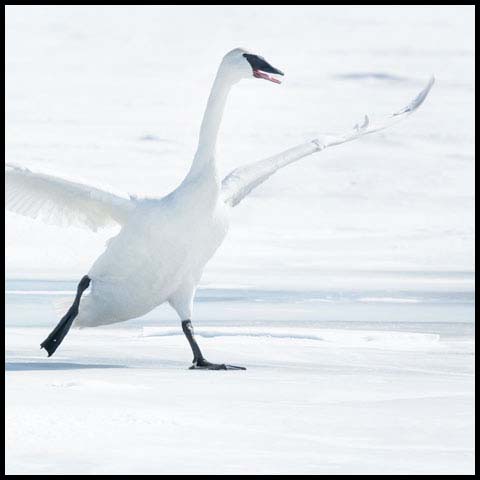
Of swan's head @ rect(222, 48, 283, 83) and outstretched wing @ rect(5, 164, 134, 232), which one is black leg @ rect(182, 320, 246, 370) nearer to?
outstretched wing @ rect(5, 164, 134, 232)

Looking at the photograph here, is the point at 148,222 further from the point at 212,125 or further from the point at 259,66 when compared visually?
the point at 259,66

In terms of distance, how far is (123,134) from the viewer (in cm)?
3347

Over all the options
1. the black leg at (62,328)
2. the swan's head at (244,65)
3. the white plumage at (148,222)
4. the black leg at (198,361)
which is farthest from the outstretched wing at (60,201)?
the swan's head at (244,65)

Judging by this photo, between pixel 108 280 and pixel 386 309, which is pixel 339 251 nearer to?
pixel 386 309

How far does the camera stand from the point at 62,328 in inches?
438

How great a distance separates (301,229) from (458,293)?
26.9ft

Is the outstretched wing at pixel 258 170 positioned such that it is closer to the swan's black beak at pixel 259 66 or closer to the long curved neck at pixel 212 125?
the long curved neck at pixel 212 125

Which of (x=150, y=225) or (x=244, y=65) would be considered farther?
(x=244, y=65)

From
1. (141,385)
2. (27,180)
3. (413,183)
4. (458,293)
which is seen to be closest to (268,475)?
(141,385)

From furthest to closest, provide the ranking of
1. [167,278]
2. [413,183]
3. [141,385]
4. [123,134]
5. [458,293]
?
[123,134] < [413,183] < [458,293] < [167,278] < [141,385]

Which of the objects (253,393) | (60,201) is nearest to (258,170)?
(60,201)

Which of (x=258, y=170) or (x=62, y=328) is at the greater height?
(x=258, y=170)

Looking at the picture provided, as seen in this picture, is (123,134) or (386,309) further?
(123,134)

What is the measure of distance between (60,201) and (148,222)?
103 centimetres
